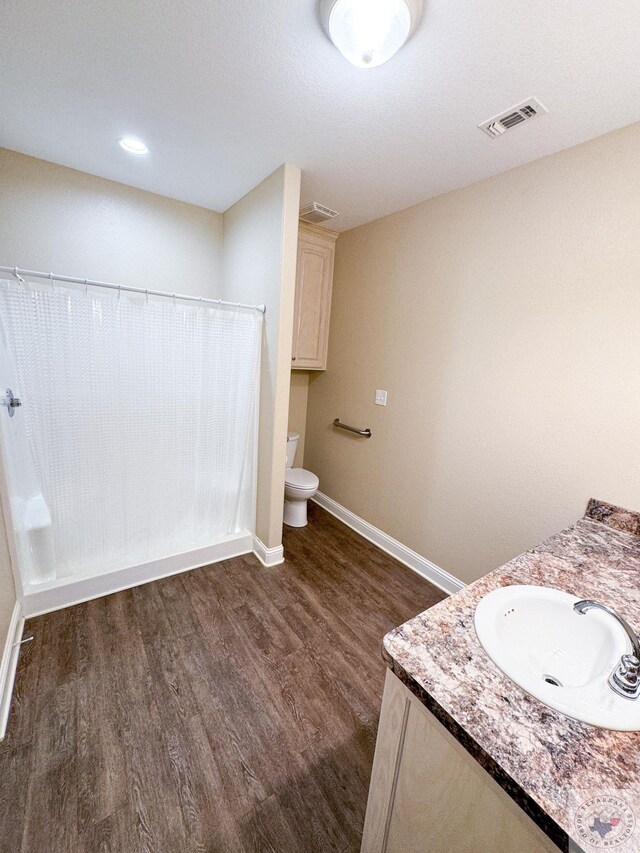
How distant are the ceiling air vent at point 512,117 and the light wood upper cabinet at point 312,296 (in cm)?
150

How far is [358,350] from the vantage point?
9.07 feet

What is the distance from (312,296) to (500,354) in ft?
5.27

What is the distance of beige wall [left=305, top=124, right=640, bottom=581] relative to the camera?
1.48 metres

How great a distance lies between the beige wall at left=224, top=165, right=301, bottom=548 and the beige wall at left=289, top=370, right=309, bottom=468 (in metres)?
0.99

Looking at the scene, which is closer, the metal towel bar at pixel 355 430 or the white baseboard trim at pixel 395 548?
the white baseboard trim at pixel 395 548

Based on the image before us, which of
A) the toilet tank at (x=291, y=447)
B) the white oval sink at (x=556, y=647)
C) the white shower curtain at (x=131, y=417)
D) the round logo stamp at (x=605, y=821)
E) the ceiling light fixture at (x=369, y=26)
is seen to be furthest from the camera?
the toilet tank at (x=291, y=447)

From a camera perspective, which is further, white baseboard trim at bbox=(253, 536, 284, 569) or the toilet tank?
the toilet tank

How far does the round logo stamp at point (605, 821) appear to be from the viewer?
18.3 inches

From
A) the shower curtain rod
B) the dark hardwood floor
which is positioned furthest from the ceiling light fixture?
the dark hardwood floor

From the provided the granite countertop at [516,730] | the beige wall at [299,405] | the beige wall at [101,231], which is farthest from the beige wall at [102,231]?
the granite countertop at [516,730]

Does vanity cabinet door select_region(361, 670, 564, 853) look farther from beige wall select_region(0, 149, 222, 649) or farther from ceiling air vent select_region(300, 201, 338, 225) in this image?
ceiling air vent select_region(300, 201, 338, 225)

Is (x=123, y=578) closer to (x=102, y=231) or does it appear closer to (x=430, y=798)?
(x=430, y=798)

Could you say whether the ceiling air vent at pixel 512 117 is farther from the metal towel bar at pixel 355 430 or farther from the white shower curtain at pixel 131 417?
the metal towel bar at pixel 355 430

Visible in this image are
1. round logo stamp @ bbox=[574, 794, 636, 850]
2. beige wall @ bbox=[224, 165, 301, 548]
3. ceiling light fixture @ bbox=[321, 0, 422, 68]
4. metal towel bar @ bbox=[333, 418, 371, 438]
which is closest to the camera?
round logo stamp @ bbox=[574, 794, 636, 850]
